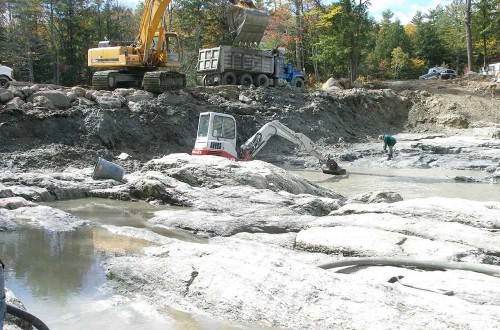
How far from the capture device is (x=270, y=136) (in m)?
17.6

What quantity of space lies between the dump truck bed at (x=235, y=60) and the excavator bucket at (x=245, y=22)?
3.05 ft

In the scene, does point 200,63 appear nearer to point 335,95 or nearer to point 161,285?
point 335,95

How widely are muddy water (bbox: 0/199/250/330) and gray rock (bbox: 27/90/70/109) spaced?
11115 millimetres

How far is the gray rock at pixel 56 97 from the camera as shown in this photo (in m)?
20.1

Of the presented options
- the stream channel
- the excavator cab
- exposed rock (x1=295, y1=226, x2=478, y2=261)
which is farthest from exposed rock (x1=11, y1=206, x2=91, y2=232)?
the excavator cab

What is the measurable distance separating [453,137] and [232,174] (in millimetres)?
15377

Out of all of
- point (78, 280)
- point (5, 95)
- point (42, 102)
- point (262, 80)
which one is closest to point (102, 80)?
point (42, 102)

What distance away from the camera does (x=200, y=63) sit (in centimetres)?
2795

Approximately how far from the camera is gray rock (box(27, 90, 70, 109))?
2006 cm

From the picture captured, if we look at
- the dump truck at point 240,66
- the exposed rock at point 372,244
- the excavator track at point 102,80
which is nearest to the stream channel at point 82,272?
the exposed rock at point 372,244

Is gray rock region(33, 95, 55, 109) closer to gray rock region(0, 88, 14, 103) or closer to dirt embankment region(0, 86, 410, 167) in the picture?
dirt embankment region(0, 86, 410, 167)

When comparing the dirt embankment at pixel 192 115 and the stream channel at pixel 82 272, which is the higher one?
the dirt embankment at pixel 192 115

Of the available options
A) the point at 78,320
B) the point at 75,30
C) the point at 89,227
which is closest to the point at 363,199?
the point at 89,227

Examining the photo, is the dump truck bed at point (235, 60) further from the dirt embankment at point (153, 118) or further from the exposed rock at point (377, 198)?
the exposed rock at point (377, 198)
